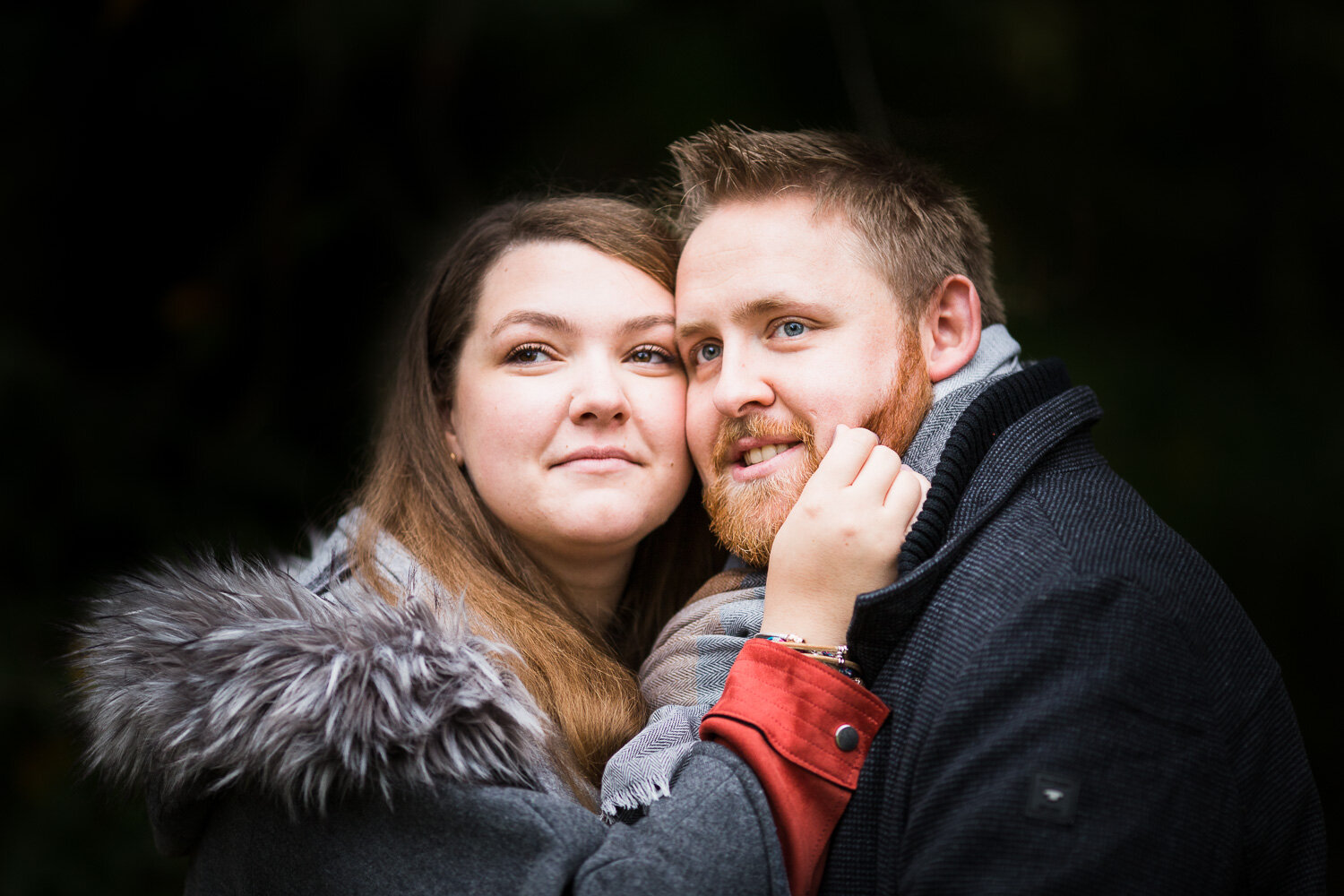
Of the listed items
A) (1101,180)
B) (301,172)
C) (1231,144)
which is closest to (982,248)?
(1101,180)

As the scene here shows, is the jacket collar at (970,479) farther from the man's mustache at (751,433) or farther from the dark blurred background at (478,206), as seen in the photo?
the dark blurred background at (478,206)

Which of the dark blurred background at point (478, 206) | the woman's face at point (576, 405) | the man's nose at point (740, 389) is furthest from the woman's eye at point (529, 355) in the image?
the dark blurred background at point (478, 206)

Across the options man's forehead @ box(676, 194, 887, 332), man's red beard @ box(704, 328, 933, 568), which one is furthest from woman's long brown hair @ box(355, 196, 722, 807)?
man's red beard @ box(704, 328, 933, 568)

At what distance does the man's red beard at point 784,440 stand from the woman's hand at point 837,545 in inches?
6.2

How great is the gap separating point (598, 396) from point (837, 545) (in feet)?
2.46

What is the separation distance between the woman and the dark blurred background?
41.5 inches

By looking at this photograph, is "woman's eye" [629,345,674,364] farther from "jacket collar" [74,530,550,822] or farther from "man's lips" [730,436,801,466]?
"jacket collar" [74,530,550,822]

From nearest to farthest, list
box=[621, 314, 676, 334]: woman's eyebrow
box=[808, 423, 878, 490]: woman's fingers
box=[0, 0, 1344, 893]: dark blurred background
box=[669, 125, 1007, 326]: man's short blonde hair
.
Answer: box=[808, 423, 878, 490]: woman's fingers
box=[669, 125, 1007, 326]: man's short blonde hair
box=[621, 314, 676, 334]: woman's eyebrow
box=[0, 0, 1344, 893]: dark blurred background

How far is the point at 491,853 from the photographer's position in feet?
6.13

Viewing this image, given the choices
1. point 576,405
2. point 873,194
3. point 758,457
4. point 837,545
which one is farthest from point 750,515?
point 873,194

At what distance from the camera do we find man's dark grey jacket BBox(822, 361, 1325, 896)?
1.58m

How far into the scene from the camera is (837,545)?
77.9 inches

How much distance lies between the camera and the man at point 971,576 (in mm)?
1594

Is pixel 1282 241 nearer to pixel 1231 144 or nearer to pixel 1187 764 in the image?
pixel 1231 144
